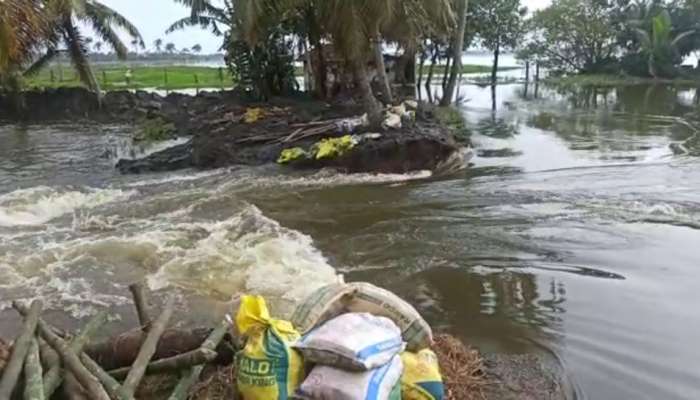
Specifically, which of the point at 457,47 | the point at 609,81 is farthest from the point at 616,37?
the point at 457,47

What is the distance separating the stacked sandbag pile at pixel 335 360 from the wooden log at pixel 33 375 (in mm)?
971

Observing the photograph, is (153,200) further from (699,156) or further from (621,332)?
(699,156)

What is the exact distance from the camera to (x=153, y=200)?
11.3 metres

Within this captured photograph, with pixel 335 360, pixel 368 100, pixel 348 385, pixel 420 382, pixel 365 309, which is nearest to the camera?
pixel 348 385

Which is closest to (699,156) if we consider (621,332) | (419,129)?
(419,129)

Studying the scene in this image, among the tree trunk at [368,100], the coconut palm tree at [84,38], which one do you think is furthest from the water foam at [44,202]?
the coconut palm tree at [84,38]

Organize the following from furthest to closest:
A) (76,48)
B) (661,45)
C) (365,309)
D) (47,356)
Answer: (661,45)
(76,48)
(365,309)
(47,356)

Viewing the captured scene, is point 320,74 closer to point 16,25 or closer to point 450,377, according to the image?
point 16,25

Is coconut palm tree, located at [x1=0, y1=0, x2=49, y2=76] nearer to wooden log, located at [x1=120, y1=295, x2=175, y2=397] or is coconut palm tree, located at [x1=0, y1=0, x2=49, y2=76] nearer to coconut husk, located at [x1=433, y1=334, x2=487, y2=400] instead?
wooden log, located at [x1=120, y1=295, x2=175, y2=397]

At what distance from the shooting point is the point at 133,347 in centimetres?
398

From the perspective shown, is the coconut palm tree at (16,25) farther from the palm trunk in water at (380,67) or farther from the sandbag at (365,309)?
the palm trunk in water at (380,67)

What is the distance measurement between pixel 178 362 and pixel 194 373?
4.3 inches

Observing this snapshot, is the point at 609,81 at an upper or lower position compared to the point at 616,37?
lower

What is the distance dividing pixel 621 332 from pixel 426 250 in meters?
2.91
